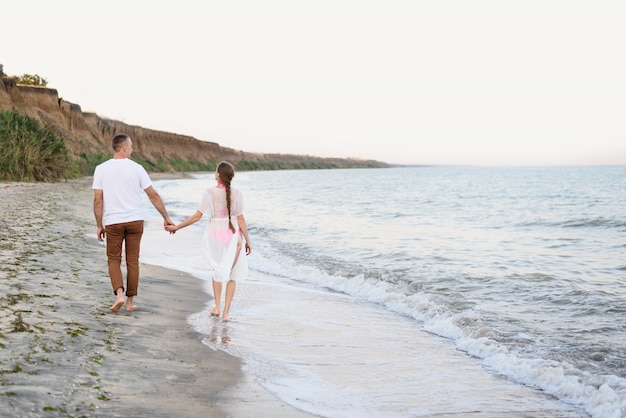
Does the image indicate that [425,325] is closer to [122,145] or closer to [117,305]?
[117,305]

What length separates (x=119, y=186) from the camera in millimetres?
6141

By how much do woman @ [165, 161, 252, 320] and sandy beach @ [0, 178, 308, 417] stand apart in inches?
21.0

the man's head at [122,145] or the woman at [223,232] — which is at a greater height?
the man's head at [122,145]

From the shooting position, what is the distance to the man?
20.1 ft

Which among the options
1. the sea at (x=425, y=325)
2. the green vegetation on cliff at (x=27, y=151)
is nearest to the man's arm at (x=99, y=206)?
the sea at (x=425, y=325)

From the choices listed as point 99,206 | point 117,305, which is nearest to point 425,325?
point 117,305

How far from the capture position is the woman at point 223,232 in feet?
21.7

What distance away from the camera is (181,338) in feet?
18.2

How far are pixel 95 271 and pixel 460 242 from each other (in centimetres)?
1055

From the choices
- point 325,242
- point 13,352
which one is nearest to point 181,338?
point 13,352

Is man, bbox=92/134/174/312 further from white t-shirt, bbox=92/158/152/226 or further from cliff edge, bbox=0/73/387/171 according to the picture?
cliff edge, bbox=0/73/387/171

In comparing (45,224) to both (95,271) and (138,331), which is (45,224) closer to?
(95,271)

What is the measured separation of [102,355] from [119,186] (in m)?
2.11

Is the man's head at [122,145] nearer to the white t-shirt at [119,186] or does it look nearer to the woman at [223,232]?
the white t-shirt at [119,186]
